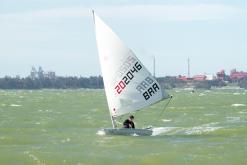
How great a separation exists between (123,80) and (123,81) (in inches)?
1.7

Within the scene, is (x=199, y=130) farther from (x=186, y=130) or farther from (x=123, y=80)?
(x=123, y=80)

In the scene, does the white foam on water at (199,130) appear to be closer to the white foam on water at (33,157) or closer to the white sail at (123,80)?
the white sail at (123,80)

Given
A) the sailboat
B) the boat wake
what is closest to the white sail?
the sailboat

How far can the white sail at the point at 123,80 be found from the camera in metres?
31.4

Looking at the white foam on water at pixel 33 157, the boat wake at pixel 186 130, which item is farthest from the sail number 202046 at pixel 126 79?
the boat wake at pixel 186 130

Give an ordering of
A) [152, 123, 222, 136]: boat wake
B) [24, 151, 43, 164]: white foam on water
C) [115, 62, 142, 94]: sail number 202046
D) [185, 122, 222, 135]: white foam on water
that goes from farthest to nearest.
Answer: [185, 122, 222, 135]: white foam on water
[152, 123, 222, 136]: boat wake
[115, 62, 142, 94]: sail number 202046
[24, 151, 43, 164]: white foam on water

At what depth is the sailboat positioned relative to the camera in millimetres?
31359

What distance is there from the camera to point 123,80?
31.5m

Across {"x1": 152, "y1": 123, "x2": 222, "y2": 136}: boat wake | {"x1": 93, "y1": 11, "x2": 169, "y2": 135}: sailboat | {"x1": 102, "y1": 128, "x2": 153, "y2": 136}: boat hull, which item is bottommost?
{"x1": 152, "y1": 123, "x2": 222, "y2": 136}: boat wake

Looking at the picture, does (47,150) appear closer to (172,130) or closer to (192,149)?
(192,149)

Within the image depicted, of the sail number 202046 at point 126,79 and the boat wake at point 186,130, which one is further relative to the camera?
the boat wake at point 186,130

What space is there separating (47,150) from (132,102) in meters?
4.80

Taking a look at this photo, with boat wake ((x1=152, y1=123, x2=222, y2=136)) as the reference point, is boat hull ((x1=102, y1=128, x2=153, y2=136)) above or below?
above

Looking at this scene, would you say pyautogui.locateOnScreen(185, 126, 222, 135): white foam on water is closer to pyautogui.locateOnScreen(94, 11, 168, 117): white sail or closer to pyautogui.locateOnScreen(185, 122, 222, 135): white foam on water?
pyautogui.locateOnScreen(185, 122, 222, 135): white foam on water
